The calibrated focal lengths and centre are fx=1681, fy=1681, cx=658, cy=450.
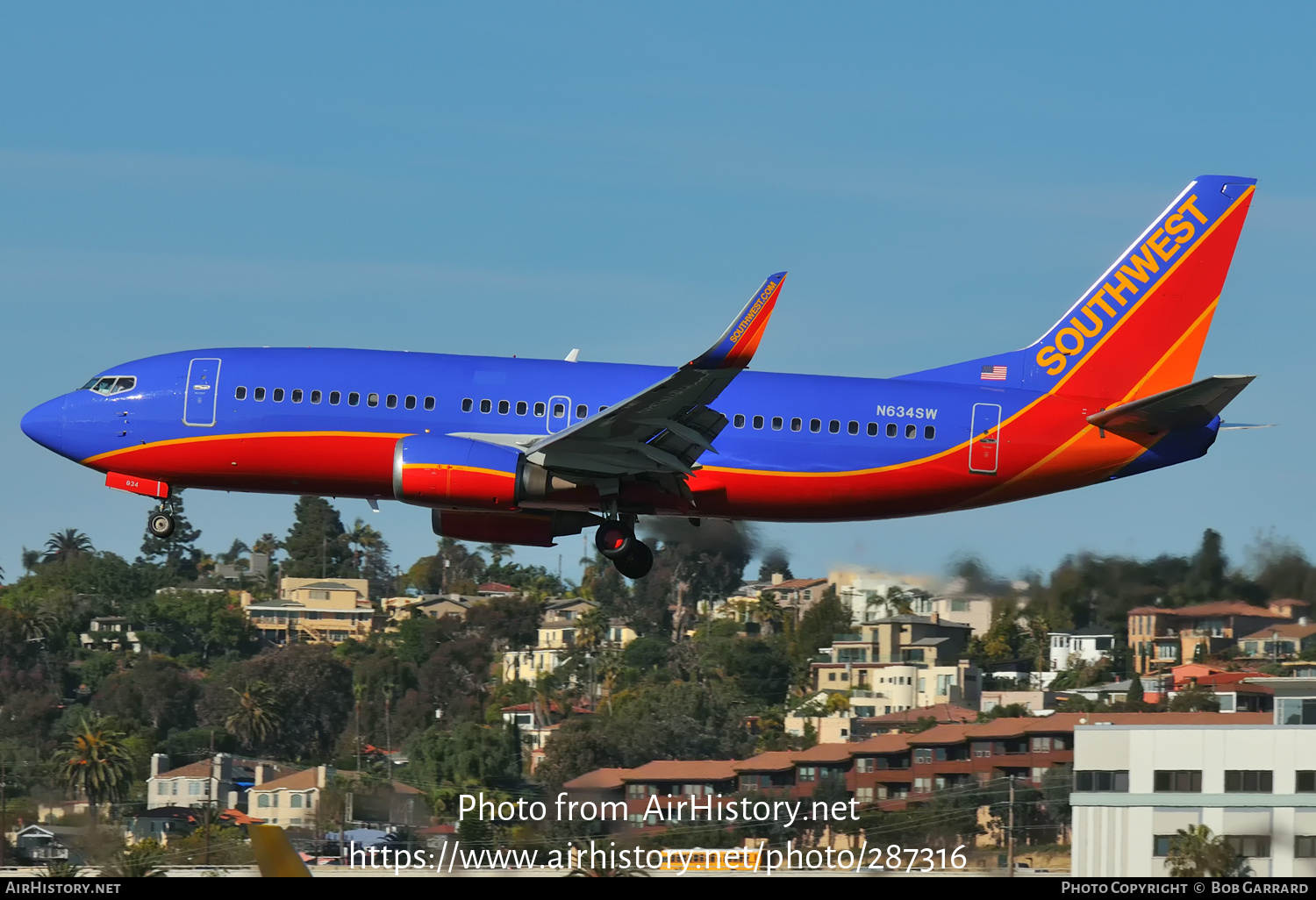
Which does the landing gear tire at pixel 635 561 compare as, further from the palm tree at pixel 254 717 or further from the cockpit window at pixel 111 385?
the palm tree at pixel 254 717

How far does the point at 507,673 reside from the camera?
86.6m

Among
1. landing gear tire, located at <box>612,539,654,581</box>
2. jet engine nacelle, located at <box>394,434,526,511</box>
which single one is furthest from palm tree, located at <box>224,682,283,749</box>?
jet engine nacelle, located at <box>394,434,526,511</box>

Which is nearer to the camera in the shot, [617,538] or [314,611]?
[617,538]

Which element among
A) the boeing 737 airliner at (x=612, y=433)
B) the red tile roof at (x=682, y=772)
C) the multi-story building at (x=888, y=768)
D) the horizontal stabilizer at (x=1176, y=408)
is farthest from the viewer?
the red tile roof at (x=682, y=772)

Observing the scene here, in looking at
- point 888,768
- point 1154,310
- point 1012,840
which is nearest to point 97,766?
point 888,768

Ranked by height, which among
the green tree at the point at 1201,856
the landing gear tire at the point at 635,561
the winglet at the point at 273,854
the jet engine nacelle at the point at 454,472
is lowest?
the green tree at the point at 1201,856

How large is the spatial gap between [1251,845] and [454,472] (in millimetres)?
17804

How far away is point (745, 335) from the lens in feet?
97.9

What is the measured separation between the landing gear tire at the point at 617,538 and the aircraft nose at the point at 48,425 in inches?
442

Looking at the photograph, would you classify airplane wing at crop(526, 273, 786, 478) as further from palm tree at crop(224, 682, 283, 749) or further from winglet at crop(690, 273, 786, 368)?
palm tree at crop(224, 682, 283, 749)

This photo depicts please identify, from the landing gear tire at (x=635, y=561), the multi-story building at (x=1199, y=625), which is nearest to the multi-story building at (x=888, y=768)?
the multi-story building at (x=1199, y=625)

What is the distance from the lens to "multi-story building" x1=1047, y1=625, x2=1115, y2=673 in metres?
51.6

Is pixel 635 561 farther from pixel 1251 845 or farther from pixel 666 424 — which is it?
pixel 1251 845

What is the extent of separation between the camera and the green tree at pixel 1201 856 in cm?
2938
